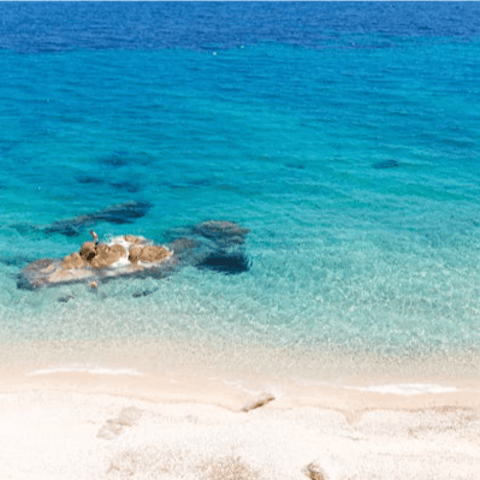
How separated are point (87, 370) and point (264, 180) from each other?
20165 millimetres

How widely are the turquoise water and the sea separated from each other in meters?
0.13

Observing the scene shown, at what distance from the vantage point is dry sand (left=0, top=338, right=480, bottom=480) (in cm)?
1947

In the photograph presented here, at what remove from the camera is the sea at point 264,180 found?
89.7 ft

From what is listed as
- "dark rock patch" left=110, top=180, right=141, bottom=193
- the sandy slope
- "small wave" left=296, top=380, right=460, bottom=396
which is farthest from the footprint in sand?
"dark rock patch" left=110, top=180, right=141, bottom=193

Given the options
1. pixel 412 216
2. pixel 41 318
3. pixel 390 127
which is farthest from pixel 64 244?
pixel 390 127

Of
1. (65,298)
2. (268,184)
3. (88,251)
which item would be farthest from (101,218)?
(268,184)

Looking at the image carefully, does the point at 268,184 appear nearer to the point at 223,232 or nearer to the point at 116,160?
the point at 223,232

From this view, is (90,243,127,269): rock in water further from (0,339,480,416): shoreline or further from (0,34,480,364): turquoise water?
(0,339,480,416): shoreline

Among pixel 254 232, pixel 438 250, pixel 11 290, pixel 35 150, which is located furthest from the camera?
pixel 35 150

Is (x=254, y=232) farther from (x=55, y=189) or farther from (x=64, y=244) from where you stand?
(x=55, y=189)

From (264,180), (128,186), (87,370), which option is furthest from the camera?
(264,180)

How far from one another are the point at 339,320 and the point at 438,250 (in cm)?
853

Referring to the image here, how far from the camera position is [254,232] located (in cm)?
3472

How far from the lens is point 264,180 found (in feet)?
134
